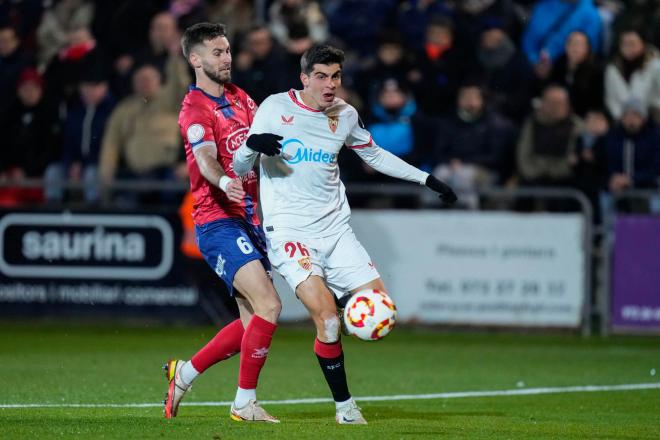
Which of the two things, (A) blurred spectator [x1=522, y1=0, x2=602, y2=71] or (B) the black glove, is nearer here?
(B) the black glove

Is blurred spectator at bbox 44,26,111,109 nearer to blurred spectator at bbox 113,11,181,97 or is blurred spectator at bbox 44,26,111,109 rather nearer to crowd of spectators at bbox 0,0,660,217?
crowd of spectators at bbox 0,0,660,217

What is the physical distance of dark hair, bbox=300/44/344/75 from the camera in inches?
337

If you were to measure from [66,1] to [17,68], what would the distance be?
139 centimetres

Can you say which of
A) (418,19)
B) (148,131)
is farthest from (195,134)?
(418,19)

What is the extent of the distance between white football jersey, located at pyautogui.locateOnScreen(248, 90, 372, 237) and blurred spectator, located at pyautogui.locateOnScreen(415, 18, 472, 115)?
29.4 ft

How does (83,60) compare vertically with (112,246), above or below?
above

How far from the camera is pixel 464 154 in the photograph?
16.8 m

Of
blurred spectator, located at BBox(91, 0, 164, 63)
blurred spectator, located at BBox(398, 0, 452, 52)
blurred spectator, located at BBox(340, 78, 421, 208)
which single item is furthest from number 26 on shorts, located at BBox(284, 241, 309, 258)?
blurred spectator, located at BBox(91, 0, 164, 63)

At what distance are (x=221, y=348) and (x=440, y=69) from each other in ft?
31.1

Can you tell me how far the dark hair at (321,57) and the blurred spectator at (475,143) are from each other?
815cm

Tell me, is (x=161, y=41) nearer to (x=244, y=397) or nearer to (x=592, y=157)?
(x=592, y=157)

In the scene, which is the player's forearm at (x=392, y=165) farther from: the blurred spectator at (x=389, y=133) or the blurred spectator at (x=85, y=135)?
the blurred spectator at (x=85, y=135)

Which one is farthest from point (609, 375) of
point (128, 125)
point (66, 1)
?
point (66, 1)

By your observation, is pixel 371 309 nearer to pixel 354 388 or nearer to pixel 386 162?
pixel 386 162
